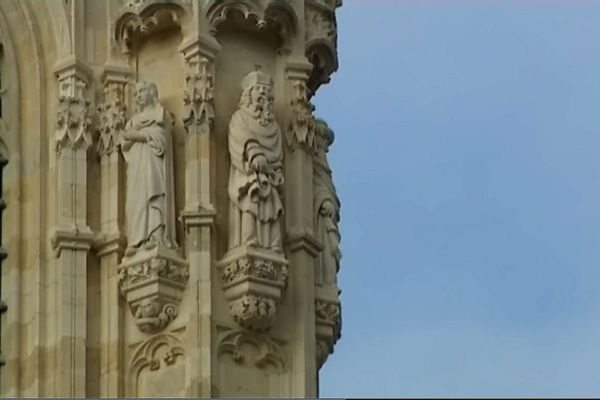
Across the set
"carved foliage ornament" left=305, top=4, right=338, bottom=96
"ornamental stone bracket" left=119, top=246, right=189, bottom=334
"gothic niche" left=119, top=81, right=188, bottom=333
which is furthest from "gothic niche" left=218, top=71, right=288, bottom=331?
"carved foliage ornament" left=305, top=4, right=338, bottom=96

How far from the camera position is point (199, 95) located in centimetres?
4503

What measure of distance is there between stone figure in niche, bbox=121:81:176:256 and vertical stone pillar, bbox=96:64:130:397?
15 centimetres

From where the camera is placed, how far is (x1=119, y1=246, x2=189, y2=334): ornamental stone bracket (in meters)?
44.2

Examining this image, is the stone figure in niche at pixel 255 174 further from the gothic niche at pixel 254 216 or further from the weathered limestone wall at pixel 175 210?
the weathered limestone wall at pixel 175 210

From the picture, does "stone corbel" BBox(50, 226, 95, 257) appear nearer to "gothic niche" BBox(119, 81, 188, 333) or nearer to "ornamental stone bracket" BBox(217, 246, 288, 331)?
"gothic niche" BBox(119, 81, 188, 333)

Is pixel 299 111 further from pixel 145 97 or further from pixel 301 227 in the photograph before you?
pixel 145 97

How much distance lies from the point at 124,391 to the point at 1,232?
2464 millimetres

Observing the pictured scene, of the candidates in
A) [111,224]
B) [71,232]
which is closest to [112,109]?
[111,224]

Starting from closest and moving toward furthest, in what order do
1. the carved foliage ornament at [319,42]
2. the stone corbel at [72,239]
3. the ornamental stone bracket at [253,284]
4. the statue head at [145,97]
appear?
the ornamental stone bracket at [253,284], the stone corbel at [72,239], the statue head at [145,97], the carved foliage ornament at [319,42]

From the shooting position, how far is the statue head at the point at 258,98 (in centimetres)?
4503

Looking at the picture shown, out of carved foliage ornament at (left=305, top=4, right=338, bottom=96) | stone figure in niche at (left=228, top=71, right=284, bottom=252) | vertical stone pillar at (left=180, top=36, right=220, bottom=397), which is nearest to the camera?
vertical stone pillar at (left=180, top=36, right=220, bottom=397)

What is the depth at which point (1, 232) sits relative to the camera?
45625mm

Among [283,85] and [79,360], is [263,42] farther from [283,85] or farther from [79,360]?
[79,360]

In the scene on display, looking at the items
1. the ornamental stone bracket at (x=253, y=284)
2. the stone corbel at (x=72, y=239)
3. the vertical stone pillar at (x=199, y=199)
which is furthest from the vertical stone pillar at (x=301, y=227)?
the stone corbel at (x=72, y=239)
